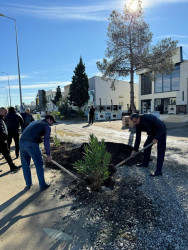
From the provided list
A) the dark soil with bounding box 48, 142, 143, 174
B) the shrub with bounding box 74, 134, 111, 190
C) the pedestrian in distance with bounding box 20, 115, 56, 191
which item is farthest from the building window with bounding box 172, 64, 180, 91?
the pedestrian in distance with bounding box 20, 115, 56, 191

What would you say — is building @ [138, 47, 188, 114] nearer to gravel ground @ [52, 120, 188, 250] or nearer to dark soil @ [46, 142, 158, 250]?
gravel ground @ [52, 120, 188, 250]

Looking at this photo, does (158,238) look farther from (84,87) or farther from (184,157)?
(84,87)

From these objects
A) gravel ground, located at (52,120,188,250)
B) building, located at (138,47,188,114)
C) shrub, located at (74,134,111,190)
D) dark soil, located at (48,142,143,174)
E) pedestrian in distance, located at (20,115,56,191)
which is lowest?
gravel ground, located at (52,120,188,250)

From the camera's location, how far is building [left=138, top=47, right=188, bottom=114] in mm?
19047

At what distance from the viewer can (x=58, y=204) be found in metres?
3.00

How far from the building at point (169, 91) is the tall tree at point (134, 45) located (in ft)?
23.0

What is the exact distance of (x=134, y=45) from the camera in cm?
1094

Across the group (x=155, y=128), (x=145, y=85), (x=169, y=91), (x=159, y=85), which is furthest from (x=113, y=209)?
(x=145, y=85)

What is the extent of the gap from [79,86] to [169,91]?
13.8 m

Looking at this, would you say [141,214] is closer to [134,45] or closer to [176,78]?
[134,45]

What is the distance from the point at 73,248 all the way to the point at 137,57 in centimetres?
1111

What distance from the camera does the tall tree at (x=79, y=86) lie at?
2831cm

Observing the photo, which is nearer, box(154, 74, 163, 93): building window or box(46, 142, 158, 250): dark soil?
box(46, 142, 158, 250): dark soil

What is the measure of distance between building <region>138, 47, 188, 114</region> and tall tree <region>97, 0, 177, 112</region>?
23.0 feet
